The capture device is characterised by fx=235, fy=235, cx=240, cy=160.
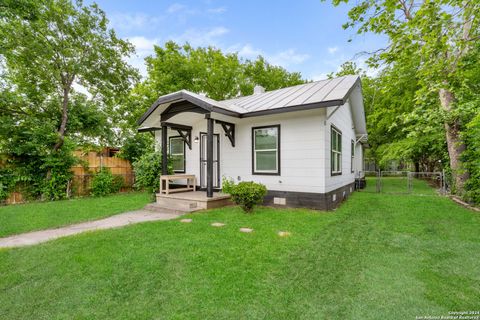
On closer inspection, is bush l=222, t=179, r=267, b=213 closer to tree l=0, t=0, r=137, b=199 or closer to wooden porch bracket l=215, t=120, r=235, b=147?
wooden porch bracket l=215, t=120, r=235, b=147

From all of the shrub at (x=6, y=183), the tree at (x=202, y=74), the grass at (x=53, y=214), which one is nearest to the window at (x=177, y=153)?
the grass at (x=53, y=214)

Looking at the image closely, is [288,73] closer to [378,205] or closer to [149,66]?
[149,66]

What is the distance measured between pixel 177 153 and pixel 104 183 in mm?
3435

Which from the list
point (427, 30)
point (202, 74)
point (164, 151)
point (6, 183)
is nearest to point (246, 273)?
point (427, 30)

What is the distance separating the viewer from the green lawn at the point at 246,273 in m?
2.20

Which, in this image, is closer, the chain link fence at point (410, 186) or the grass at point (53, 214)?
the grass at point (53, 214)

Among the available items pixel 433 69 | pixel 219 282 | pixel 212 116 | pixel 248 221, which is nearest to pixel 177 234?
pixel 248 221

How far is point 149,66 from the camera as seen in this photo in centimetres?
1891

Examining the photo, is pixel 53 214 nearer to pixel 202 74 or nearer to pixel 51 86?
pixel 51 86

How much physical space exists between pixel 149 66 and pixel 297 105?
1669cm

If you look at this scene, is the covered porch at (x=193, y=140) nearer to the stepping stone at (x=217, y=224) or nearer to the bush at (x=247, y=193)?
the bush at (x=247, y=193)

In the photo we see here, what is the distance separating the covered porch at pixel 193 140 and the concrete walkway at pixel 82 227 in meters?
0.85

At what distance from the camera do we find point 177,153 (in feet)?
30.9

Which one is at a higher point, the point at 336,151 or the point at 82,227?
the point at 336,151
